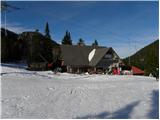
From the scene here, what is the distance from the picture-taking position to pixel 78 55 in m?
50.4

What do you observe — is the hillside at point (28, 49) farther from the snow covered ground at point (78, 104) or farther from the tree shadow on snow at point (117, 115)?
the tree shadow on snow at point (117, 115)

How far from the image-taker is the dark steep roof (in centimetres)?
4859

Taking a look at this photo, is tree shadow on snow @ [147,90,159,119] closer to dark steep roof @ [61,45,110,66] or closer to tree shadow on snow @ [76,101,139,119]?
tree shadow on snow @ [76,101,139,119]

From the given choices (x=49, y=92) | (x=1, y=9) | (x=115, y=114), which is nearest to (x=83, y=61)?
(x=1, y=9)

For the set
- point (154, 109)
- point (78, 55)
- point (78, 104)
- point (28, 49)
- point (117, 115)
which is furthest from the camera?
point (28, 49)

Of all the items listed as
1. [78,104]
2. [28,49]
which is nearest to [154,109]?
[78,104]

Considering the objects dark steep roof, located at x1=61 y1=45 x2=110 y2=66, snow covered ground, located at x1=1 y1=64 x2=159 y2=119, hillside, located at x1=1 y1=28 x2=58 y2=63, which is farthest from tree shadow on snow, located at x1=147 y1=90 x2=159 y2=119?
A: hillside, located at x1=1 y1=28 x2=58 y2=63

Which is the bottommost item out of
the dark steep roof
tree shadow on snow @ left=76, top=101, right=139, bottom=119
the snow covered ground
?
tree shadow on snow @ left=76, top=101, right=139, bottom=119

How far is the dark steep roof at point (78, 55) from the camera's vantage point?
4859cm

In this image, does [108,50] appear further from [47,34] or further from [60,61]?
[47,34]

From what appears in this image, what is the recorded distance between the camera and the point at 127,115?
347 inches

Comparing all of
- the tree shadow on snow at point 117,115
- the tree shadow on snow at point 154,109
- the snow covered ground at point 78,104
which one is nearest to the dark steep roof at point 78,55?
the snow covered ground at point 78,104

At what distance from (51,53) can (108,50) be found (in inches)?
519

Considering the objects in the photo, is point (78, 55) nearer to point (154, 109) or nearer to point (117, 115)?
point (154, 109)
